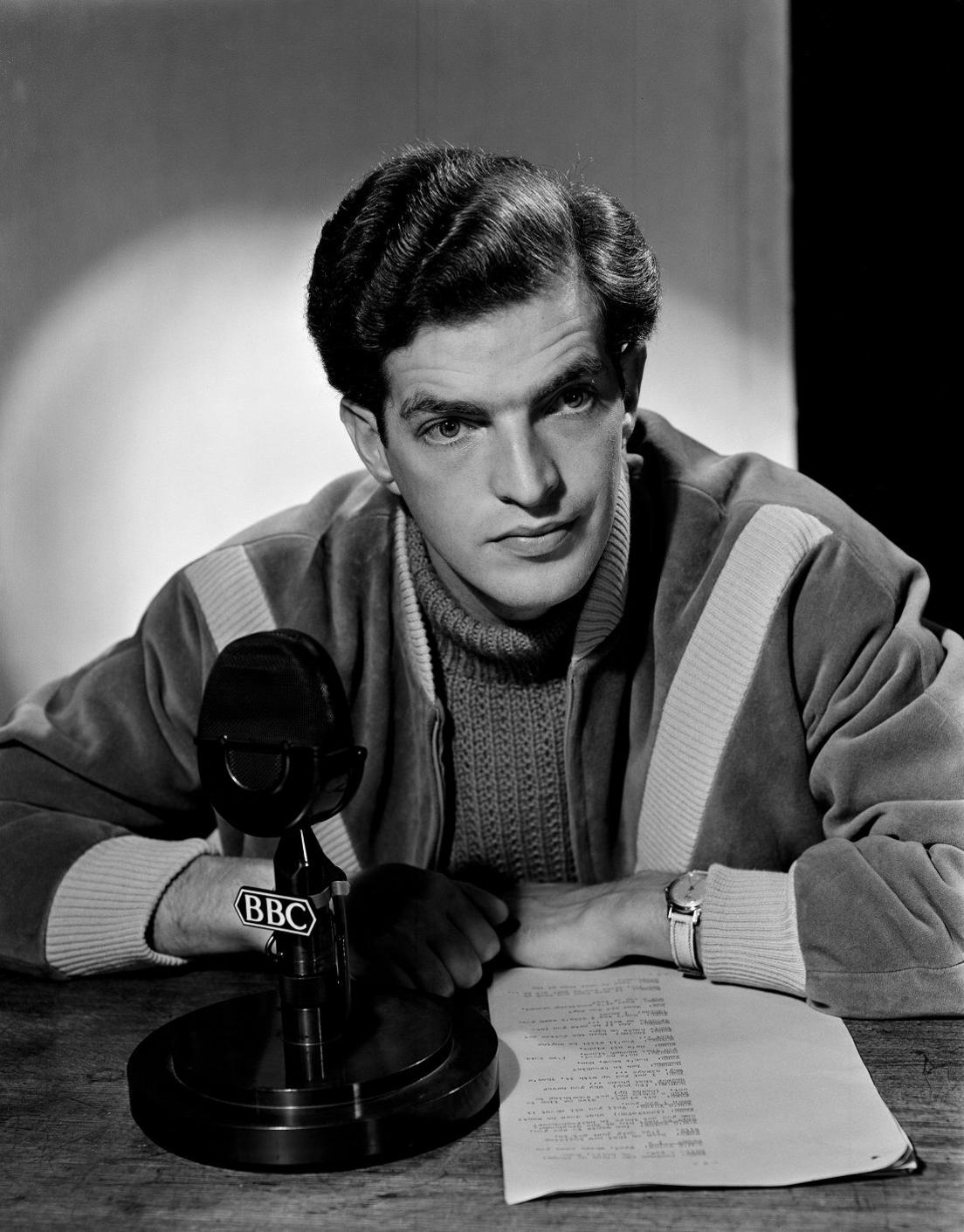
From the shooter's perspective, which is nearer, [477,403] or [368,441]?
[477,403]

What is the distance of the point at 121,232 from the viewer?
1.93m

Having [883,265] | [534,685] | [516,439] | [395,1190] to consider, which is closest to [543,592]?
[516,439]

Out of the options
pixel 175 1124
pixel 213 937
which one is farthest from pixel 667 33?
pixel 175 1124

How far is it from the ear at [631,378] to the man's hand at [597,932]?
521mm

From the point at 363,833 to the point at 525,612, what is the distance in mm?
349

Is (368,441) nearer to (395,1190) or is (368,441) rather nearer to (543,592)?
(543,592)

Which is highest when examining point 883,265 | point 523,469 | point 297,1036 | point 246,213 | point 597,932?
point 246,213

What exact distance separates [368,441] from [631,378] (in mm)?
320

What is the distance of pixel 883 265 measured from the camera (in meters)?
1.87

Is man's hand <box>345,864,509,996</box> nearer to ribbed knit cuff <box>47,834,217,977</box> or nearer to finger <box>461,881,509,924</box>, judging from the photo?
finger <box>461,881,509,924</box>

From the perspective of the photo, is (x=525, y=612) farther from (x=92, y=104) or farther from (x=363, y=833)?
(x=92, y=104)

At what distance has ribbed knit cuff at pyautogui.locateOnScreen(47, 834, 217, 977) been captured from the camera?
137cm

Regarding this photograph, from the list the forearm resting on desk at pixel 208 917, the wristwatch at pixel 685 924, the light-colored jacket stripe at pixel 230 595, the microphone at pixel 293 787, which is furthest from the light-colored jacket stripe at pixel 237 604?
the microphone at pixel 293 787

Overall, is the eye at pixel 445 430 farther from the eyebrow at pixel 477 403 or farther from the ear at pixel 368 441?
the ear at pixel 368 441
